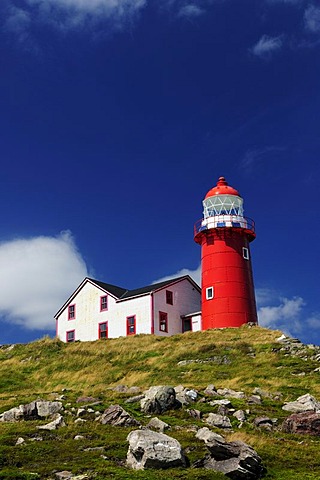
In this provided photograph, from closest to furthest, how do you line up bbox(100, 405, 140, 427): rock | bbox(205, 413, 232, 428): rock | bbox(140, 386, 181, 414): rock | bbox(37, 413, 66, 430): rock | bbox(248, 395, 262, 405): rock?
bbox(37, 413, 66, 430): rock, bbox(100, 405, 140, 427): rock, bbox(205, 413, 232, 428): rock, bbox(140, 386, 181, 414): rock, bbox(248, 395, 262, 405): rock

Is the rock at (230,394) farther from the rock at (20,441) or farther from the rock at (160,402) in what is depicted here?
the rock at (20,441)

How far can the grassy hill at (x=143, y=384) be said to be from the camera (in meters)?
13.6

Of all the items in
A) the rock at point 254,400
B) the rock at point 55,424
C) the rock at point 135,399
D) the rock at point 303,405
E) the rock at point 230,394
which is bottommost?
the rock at point 55,424

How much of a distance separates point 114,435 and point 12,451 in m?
2.90

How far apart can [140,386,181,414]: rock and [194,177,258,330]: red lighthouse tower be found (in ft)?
93.1

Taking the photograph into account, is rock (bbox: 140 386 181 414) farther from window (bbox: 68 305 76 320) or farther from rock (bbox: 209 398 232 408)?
window (bbox: 68 305 76 320)

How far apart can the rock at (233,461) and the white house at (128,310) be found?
1451 inches

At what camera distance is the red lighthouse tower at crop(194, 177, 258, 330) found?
159 ft

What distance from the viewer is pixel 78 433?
16172 millimetres

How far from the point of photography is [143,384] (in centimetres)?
3030

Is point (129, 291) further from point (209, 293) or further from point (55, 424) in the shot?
point (55, 424)

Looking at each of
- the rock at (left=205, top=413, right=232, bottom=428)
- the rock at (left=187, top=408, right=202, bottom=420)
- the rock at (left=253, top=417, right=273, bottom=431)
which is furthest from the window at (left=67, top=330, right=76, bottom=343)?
the rock at (left=253, top=417, right=273, bottom=431)

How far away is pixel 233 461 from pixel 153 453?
6.09 feet

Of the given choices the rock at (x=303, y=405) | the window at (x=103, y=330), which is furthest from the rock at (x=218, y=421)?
the window at (x=103, y=330)
